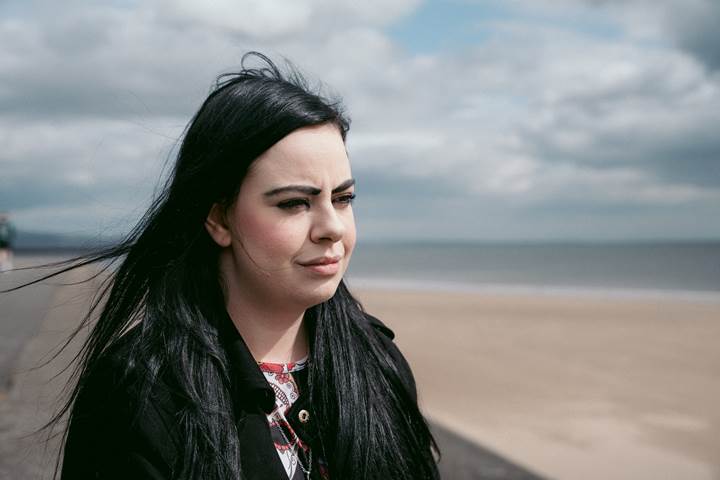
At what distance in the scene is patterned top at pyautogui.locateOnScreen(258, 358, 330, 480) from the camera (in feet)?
6.10

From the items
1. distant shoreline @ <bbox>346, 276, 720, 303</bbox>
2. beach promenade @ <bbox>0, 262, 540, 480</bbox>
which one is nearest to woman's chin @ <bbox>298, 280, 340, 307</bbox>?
beach promenade @ <bbox>0, 262, 540, 480</bbox>

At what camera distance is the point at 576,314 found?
56.7 ft

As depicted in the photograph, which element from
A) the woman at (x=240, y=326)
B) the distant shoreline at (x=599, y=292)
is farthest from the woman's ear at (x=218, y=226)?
the distant shoreline at (x=599, y=292)

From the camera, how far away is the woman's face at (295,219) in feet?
5.88

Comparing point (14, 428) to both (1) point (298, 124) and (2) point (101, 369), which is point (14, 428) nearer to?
(2) point (101, 369)

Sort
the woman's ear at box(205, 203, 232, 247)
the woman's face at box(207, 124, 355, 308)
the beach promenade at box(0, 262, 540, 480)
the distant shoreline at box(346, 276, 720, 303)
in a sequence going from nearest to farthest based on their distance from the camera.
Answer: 1. the woman's face at box(207, 124, 355, 308)
2. the woman's ear at box(205, 203, 232, 247)
3. the beach promenade at box(0, 262, 540, 480)
4. the distant shoreline at box(346, 276, 720, 303)

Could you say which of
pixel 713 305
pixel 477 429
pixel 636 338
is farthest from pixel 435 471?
pixel 713 305

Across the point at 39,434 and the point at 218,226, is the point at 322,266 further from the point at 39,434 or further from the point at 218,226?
the point at 39,434

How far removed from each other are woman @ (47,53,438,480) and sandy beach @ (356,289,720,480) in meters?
4.20

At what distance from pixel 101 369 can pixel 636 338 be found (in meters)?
12.9

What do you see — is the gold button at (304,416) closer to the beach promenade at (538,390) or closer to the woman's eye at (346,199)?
the woman's eye at (346,199)

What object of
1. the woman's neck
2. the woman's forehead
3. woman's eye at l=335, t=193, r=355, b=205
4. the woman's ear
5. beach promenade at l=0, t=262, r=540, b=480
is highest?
the woman's forehead

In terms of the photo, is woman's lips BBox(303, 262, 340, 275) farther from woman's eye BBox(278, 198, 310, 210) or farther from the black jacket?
A: the black jacket

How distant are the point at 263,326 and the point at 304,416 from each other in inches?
10.2
